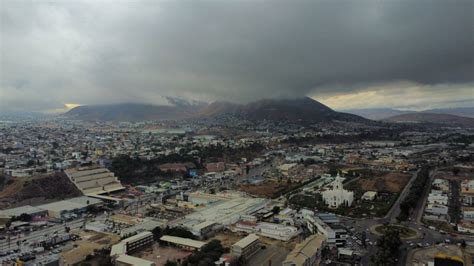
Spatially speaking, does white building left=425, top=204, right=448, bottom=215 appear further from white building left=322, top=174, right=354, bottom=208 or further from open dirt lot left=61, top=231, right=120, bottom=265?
open dirt lot left=61, top=231, right=120, bottom=265

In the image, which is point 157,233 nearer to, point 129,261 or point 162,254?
point 162,254

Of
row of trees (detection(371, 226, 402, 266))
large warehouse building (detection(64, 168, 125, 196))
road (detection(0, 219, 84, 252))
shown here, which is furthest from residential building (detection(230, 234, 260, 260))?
large warehouse building (detection(64, 168, 125, 196))

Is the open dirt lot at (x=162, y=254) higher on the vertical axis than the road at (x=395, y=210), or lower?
lower

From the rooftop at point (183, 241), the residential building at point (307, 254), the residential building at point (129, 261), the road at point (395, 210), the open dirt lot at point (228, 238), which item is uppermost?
the residential building at point (307, 254)

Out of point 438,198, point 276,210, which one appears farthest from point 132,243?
point 438,198

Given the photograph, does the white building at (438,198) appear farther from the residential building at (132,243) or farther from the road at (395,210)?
the residential building at (132,243)

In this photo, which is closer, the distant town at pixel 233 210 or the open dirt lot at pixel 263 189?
the distant town at pixel 233 210

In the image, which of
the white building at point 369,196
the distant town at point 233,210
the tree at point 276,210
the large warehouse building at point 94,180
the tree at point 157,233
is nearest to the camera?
the distant town at point 233,210

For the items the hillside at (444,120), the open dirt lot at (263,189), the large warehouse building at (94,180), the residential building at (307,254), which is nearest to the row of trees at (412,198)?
the residential building at (307,254)
